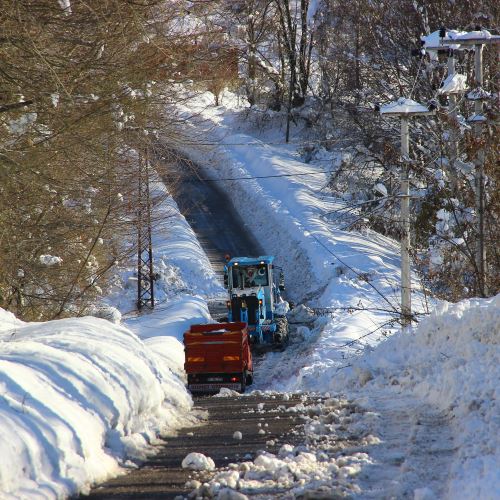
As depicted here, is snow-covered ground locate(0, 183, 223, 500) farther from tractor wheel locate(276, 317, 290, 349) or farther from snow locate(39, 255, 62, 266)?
tractor wheel locate(276, 317, 290, 349)

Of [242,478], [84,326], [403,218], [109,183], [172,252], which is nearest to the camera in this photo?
[242,478]

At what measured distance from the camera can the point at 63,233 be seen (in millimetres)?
18250

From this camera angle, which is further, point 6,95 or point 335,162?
point 335,162

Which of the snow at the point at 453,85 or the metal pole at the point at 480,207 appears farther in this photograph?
the snow at the point at 453,85

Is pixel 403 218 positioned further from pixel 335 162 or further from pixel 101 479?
pixel 335 162

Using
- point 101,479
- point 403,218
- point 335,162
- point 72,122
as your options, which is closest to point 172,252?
point 335,162

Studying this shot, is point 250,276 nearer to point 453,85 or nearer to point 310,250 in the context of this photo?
point 453,85

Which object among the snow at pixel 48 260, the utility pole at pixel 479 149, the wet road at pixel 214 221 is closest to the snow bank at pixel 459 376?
the utility pole at pixel 479 149

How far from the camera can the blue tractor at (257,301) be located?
2560 centimetres

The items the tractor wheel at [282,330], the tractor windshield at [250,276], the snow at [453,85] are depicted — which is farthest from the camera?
the tractor windshield at [250,276]

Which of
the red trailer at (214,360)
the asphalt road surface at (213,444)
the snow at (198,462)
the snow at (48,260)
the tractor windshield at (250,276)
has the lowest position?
the red trailer at (214,360)

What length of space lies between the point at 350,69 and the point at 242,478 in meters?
47.9

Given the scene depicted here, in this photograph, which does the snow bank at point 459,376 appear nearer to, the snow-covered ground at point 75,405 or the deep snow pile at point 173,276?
the snow-covered ground at point 75,405

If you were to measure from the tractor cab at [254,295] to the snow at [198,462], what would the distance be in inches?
729
